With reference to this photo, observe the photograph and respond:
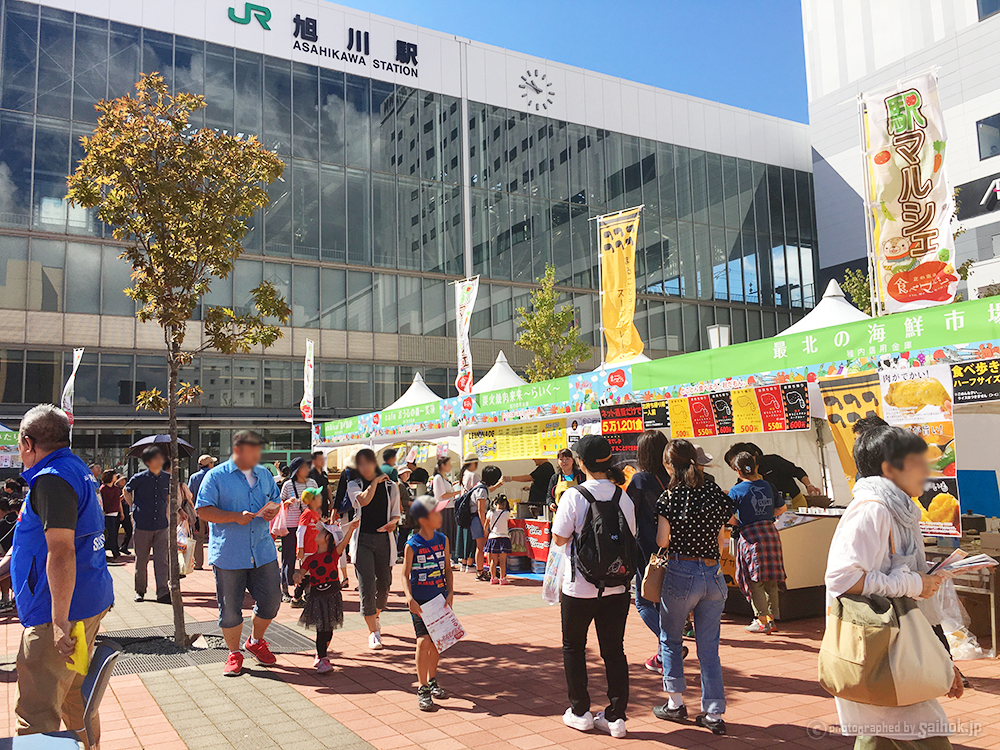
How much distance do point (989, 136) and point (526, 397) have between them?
2351 cm

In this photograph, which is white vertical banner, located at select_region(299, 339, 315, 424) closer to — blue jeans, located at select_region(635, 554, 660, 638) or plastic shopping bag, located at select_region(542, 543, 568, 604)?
blue jeans, located at select_region(635, 554, 660, 638)

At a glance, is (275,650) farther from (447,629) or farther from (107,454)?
(107,454)


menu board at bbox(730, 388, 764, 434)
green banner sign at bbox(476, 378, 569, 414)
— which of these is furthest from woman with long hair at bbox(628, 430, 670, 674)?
green banner sign at bbox(476, 378, 569, 414)

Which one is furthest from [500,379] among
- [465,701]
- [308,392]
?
[465,701]

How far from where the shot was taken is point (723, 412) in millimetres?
9570

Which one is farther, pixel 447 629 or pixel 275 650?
pixel 275 650

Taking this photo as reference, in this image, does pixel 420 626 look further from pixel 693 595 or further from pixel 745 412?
pixel 745 412

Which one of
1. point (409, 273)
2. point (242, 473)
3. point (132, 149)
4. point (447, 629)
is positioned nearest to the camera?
point (447, 629)

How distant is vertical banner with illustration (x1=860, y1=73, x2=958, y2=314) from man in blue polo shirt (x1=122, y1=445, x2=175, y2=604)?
347 inches

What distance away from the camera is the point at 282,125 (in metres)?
28.4

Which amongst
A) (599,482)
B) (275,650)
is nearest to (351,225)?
(275,650)

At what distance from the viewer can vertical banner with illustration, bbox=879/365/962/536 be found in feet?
21.7

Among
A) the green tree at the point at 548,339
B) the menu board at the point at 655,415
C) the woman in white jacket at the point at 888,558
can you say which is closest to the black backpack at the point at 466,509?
the menu board at the point at 655,415

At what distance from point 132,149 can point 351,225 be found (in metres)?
22.4
